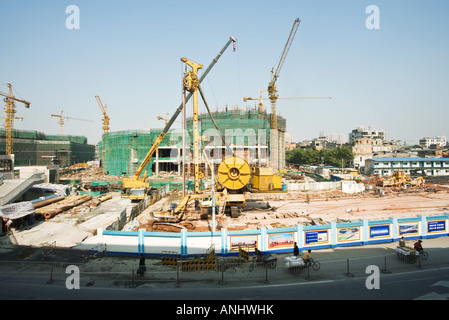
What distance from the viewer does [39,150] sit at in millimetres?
99188

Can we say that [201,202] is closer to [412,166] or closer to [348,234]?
[348,234]

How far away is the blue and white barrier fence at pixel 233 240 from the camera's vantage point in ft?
56.3

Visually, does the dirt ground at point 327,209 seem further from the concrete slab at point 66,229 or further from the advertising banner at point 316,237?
the advertising banner at point 316,237

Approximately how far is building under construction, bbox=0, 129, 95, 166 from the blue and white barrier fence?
94.9 meters

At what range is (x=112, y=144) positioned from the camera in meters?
79.4

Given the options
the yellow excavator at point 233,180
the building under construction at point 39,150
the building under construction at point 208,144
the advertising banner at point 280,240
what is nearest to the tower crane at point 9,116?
the building under construction at point 39,150

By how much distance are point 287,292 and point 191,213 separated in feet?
60.8

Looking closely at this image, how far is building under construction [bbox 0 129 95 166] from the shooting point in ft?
301

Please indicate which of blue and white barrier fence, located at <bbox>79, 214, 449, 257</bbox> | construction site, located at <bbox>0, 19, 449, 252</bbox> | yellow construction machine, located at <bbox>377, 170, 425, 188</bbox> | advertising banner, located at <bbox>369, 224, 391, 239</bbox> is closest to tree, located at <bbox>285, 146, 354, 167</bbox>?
yellow construction machine, located at <bbox>377, 170, 425, 188</bbox>

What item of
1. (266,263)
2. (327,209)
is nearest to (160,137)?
(327,209)

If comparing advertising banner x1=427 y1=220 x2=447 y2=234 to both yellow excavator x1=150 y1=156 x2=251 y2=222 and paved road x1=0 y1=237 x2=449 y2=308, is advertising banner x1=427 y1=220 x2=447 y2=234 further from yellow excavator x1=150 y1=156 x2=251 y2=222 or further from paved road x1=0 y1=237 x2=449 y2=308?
yellow excavator x1=150 y1=156 x2=251 y2=222

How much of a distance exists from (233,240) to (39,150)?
11030 centimetres

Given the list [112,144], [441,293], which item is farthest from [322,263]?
[112,144]

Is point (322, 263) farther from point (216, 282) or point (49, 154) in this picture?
point (49, 154)
